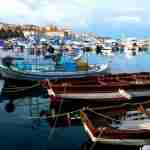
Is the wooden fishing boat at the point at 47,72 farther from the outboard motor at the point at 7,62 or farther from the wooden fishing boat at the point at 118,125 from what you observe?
the wooden fishing boat at the point at 118,125

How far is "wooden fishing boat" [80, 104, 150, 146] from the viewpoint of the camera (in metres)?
12.8

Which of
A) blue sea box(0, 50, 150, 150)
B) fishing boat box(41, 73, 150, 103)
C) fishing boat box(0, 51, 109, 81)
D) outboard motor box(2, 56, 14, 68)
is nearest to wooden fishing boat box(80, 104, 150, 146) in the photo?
blue sea box(0, 50, 150, 150)

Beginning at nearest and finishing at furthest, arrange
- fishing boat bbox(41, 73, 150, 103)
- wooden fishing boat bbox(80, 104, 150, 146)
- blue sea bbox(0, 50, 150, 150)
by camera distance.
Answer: wooden fishing boat bbox(80, 104, 150, 146) < blue sea bbox(0, 50, 150, 150) < fishing boat bbox(41, 73, 150, 103)

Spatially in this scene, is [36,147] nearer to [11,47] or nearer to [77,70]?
[77,70]

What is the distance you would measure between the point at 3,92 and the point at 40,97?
9.29ft

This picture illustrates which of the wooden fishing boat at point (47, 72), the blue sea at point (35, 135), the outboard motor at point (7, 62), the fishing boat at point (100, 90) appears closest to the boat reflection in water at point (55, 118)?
the blue sea at point (35, 135)

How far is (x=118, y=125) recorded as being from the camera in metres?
15.0

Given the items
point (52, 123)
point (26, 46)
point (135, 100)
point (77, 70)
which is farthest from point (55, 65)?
point (26, 46)

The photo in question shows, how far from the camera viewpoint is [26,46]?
58094mm

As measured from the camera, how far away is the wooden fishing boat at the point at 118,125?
1279 centimetres

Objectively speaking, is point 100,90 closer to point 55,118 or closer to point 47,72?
point 55,118

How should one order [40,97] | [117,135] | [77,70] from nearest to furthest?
[117,135] → [40,97] → [77,70]

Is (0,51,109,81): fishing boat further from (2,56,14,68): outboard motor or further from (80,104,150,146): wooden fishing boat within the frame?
(80,104,150,146): wooden fishing boat

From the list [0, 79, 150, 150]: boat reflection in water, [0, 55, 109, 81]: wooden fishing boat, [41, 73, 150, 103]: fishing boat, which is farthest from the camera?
[0, 55, 109, 81]: wooden fishing boat
